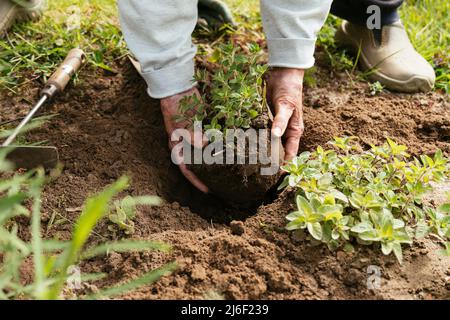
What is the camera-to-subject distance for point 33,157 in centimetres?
205

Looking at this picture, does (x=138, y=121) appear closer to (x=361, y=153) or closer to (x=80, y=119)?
(x=80, y=119)

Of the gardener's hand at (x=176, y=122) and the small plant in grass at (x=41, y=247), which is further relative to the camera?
the gardener's hand at (x=176, y=122)

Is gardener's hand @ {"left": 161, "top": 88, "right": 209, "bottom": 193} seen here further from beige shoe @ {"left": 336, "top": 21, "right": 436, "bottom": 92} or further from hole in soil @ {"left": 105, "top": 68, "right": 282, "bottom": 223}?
beige shoe @ {"left": 336, "top": 21, "right": 436, "bottom": 92}

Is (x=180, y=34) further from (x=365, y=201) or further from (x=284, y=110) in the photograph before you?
(x=365, y=201)

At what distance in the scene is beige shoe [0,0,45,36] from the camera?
283cm

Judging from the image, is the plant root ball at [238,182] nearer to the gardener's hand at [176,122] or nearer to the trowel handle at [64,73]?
the gardener's hand at [176,122]

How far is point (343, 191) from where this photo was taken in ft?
6.23

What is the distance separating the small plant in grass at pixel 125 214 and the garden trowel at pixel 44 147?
34 cm

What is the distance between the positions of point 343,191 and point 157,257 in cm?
68

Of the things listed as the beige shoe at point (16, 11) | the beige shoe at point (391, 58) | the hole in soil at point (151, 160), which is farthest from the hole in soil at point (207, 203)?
the beige shoe at point (16, 11)

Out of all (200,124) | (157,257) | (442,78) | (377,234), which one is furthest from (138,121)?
(442,78)

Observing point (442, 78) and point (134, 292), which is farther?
point (442, 78)

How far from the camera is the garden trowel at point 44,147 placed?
202 centimetres

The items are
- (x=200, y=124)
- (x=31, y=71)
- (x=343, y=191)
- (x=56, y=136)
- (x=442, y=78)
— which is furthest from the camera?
(x=442, y=78)
